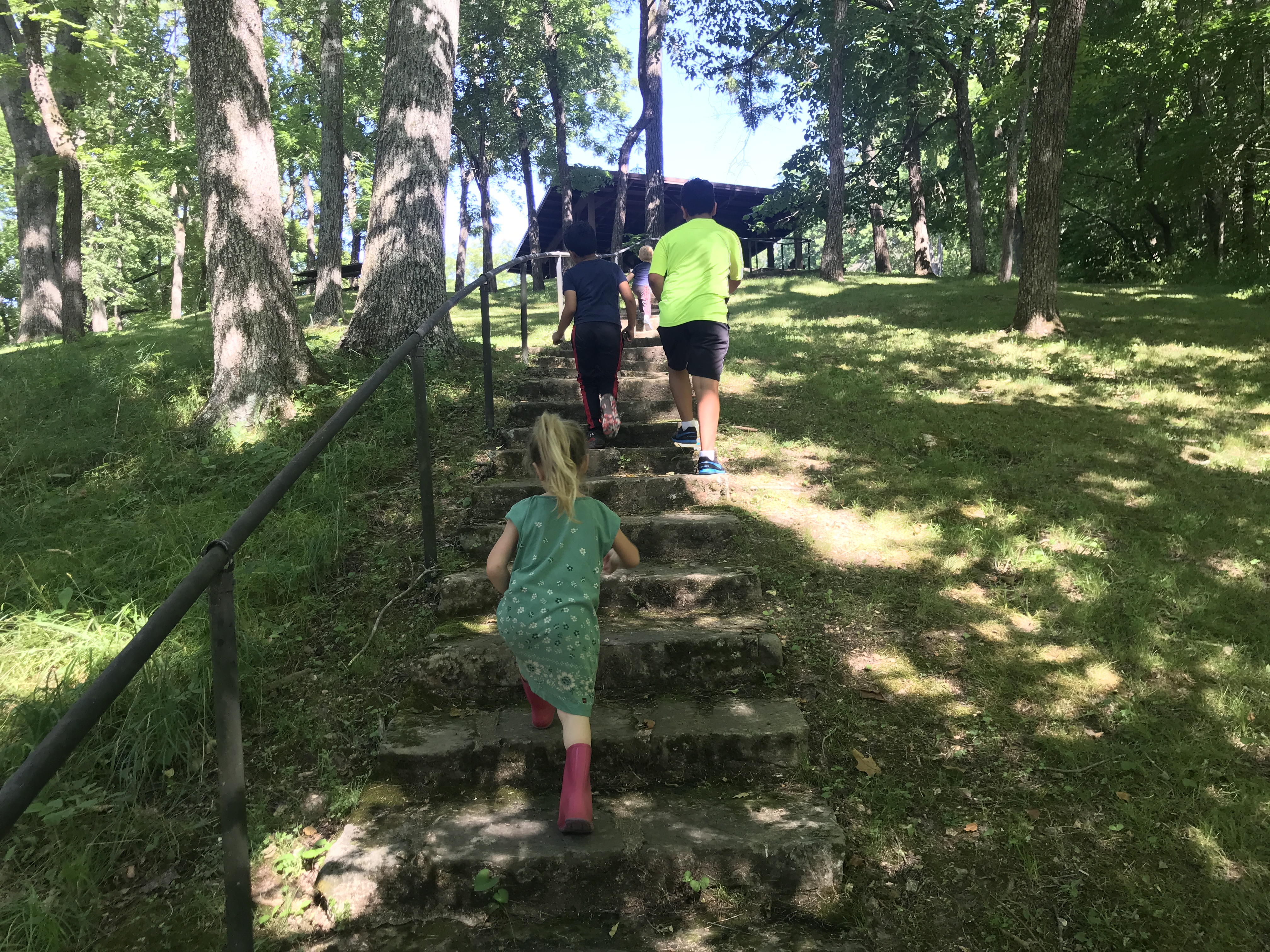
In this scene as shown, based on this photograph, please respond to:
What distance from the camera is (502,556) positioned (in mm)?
2473

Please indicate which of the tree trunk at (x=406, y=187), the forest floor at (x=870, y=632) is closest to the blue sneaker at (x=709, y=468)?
the forest floor at (x=870, y=632)

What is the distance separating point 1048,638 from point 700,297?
103 inches

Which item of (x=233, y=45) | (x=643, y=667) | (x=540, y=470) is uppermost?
(x=233, y=45)

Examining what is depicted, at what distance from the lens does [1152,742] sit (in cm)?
263

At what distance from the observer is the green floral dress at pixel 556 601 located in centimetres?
234

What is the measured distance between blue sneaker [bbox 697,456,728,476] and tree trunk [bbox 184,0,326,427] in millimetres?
3021

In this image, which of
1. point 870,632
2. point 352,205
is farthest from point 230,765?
point 352,205

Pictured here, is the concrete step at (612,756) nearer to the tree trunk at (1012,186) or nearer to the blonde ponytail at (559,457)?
the blonde ponytail at (559,457)

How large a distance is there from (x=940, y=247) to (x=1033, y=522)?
3306 cm

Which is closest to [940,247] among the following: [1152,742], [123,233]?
[123,233]

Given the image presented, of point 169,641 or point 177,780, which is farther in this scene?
point 169,641

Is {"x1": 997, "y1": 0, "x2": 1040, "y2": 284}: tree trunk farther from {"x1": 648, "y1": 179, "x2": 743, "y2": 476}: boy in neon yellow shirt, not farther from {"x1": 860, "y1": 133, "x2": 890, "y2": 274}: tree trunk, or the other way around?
{"x1": 648, "y1": 179, "x2": 743, "y2": 476}: boy in neon yellow shirt

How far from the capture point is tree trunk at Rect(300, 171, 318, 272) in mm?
25781

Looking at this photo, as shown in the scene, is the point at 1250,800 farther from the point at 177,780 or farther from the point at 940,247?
the point at 940,247
